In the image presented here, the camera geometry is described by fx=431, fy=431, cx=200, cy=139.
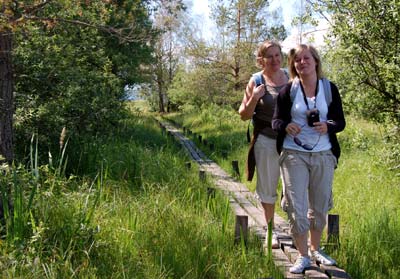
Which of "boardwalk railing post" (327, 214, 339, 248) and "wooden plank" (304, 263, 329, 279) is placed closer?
"wooden plank" (304, 263, 329, 279)

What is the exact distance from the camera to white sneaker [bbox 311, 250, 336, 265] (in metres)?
3.61

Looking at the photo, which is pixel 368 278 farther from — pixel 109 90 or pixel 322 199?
pixel 109 90

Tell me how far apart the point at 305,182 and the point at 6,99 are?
3.66 metres

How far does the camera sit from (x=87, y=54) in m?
9.69

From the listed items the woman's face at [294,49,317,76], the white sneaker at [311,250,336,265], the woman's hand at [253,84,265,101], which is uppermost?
the woman's face at [294,49,317,76]

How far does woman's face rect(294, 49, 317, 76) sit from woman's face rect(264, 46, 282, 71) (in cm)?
44

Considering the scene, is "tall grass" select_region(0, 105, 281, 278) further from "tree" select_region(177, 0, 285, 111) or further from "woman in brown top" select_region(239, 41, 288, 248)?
"tree" select_region(177, 0, 285, 111)

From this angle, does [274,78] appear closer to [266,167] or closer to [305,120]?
[305,120]

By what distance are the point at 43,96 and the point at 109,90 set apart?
3.49 metres

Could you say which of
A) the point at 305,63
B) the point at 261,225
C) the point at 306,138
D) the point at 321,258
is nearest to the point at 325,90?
the point at 305,63

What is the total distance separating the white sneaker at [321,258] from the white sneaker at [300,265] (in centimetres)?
16

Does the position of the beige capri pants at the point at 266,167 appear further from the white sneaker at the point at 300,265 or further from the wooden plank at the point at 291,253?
the white sneaker at the point at 300,265

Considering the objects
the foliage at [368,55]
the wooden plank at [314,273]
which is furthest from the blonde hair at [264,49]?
the foliage at [368,55]

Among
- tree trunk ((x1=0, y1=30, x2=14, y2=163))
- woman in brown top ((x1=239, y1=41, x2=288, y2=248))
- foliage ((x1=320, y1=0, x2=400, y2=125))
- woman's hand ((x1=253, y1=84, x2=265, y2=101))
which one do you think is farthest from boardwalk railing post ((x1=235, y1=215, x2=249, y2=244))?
foliage ((x1=320, y1=0, x2=400, y2=125))
